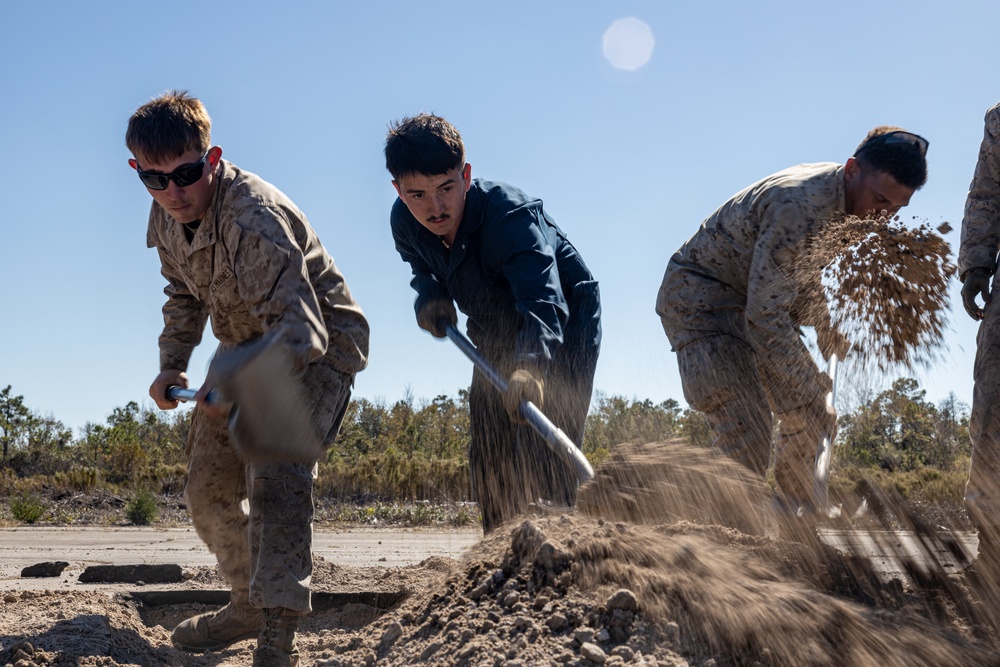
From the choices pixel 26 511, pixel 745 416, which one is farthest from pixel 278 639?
pixel 26 511

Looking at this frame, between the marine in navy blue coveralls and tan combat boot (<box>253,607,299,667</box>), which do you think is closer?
tan combat boot (<box>253,607,299,667</box>)

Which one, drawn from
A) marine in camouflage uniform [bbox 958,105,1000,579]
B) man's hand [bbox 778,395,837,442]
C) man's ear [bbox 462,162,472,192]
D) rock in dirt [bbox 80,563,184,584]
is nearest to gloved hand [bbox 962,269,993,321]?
marine in camouflage uniform [bbox 958,105,1000,579]

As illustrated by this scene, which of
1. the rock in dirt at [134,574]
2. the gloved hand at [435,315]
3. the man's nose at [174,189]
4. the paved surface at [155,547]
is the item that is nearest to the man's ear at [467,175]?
the gloved hand at [435,315]

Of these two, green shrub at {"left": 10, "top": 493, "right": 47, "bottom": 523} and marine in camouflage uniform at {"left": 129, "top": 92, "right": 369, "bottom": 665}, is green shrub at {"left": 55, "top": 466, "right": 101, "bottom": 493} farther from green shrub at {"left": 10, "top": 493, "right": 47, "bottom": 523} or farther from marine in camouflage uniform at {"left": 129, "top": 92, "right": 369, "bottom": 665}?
marine in camouflage uniform at {"left": 129, "top": 92, "right": 369, "bottom": 665}

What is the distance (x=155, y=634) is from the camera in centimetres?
407

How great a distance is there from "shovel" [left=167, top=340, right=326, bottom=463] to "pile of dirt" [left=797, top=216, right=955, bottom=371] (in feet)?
Result: 7.41

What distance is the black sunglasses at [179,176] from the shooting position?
3.31 metres

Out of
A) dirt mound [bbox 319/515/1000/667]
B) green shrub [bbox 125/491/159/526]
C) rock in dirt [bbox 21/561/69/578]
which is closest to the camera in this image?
dirt mound [bbox 319/515/1000/667]

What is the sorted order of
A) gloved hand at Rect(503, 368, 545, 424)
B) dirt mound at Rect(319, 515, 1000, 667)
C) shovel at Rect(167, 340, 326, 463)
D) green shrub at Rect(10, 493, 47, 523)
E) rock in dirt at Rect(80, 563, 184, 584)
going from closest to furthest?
dirt mound at Rect(319, 515, 1000, 667)
shovel at Rect(167, 340, 326, 463)
gloved hand at Rect(503, 368, 545, 424)
rock in dirt at Rect(80, 563, 184, 584)
green shrub at Rect(10, 493, 47, 523)

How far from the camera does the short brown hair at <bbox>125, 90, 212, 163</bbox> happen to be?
3.27 m

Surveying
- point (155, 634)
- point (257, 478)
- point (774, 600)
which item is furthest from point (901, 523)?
point (155, 634)

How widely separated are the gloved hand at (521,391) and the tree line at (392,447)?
276 cm

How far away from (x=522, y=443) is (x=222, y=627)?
150 cm

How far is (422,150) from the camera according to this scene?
13.8ft
